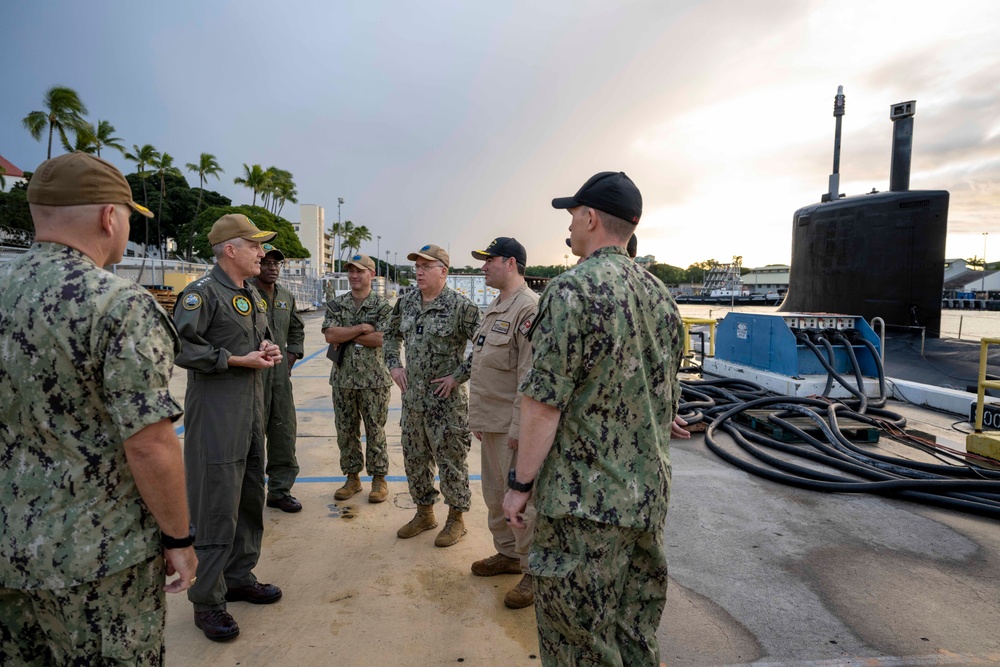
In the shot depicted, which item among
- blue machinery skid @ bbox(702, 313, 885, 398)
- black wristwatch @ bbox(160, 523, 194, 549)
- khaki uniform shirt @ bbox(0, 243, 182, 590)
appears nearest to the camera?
khaki uniform shirt @ bbox(0, 243, 182, 590)

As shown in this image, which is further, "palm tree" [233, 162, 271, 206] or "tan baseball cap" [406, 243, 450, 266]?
"palm tree" [233, 162, 271, 206]

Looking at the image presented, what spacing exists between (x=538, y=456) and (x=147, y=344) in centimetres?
114

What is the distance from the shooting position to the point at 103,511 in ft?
4.66

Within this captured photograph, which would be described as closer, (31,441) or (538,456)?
(31,441)

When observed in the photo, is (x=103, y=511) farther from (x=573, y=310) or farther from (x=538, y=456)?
(x=573, y=310)

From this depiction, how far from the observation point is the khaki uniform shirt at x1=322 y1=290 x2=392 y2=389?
423cm

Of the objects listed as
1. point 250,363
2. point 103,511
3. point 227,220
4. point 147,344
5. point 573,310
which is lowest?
point 103,511

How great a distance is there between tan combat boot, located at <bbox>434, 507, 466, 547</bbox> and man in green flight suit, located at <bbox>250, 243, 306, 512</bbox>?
1217 millimetres

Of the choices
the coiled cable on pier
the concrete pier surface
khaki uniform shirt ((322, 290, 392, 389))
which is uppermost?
khaki uniform shirt ((322, 290, 392, 389))

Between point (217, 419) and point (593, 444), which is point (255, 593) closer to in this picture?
point (217, 419)

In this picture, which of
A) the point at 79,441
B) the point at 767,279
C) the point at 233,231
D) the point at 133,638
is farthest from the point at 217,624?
the point at 767,279

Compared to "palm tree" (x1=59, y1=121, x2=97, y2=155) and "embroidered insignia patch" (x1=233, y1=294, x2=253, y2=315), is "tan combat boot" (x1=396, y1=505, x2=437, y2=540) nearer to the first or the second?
"embroidered insignia patch" (x1=233, y1=294, x2=253, y2=315)

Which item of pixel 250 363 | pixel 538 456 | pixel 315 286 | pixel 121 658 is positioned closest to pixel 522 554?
pixel 538 456

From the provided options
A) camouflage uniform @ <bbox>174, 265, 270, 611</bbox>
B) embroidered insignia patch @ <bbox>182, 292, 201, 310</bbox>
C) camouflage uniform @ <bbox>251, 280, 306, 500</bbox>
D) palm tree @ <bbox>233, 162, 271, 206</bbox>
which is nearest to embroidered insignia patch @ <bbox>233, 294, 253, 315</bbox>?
camouflage uniform @ <bbox>174, 265, 270, 611</bbox>
